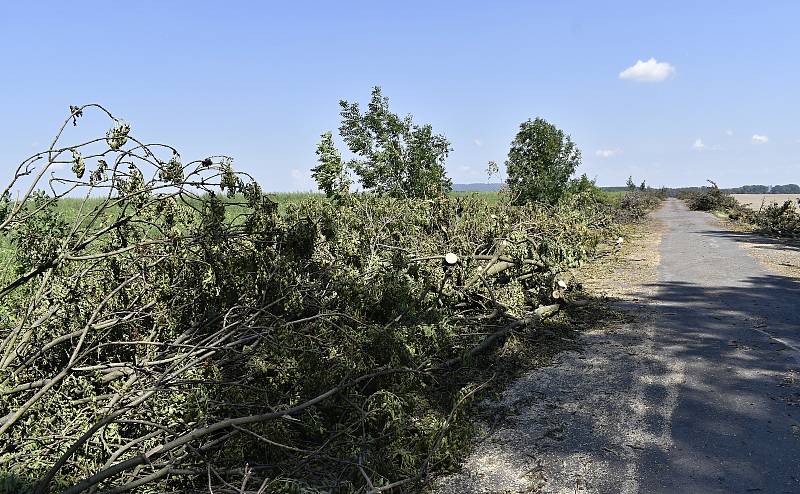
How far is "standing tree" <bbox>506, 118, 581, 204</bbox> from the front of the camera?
62.0 ft

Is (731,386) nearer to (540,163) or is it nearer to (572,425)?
(572,425)

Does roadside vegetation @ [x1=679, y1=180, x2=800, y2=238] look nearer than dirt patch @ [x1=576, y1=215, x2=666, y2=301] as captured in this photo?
No

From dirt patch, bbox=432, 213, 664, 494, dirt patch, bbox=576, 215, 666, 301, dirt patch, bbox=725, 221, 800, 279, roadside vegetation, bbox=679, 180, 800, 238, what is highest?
roadside vegetation, bbox=679, 180, 800, 238

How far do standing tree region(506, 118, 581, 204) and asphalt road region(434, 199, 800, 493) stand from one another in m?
11.1

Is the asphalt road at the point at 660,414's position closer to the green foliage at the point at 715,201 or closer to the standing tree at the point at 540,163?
the standing tree at the point at 540,163

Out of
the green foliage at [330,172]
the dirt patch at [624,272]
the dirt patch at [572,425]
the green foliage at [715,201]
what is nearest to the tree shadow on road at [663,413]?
the dirt patch at [572,425]

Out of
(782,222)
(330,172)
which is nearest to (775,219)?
(782,222)

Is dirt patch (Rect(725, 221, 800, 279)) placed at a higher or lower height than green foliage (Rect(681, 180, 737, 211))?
lower

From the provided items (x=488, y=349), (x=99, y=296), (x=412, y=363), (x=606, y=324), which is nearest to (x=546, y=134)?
(x=606, y=324)

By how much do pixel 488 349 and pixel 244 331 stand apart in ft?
10.0

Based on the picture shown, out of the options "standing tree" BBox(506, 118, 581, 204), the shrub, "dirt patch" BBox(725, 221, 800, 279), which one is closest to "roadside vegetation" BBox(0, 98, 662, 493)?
"dirt patch" BBox(725, 221, 800, 279)

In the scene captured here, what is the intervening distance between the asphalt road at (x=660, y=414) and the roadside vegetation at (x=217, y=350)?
44 centimetres

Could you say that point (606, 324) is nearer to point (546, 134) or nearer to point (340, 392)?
point (340, 392)

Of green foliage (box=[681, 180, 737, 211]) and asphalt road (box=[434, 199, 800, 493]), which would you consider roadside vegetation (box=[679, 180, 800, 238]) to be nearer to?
green foliage (box=[681, 180, 737, 211])
